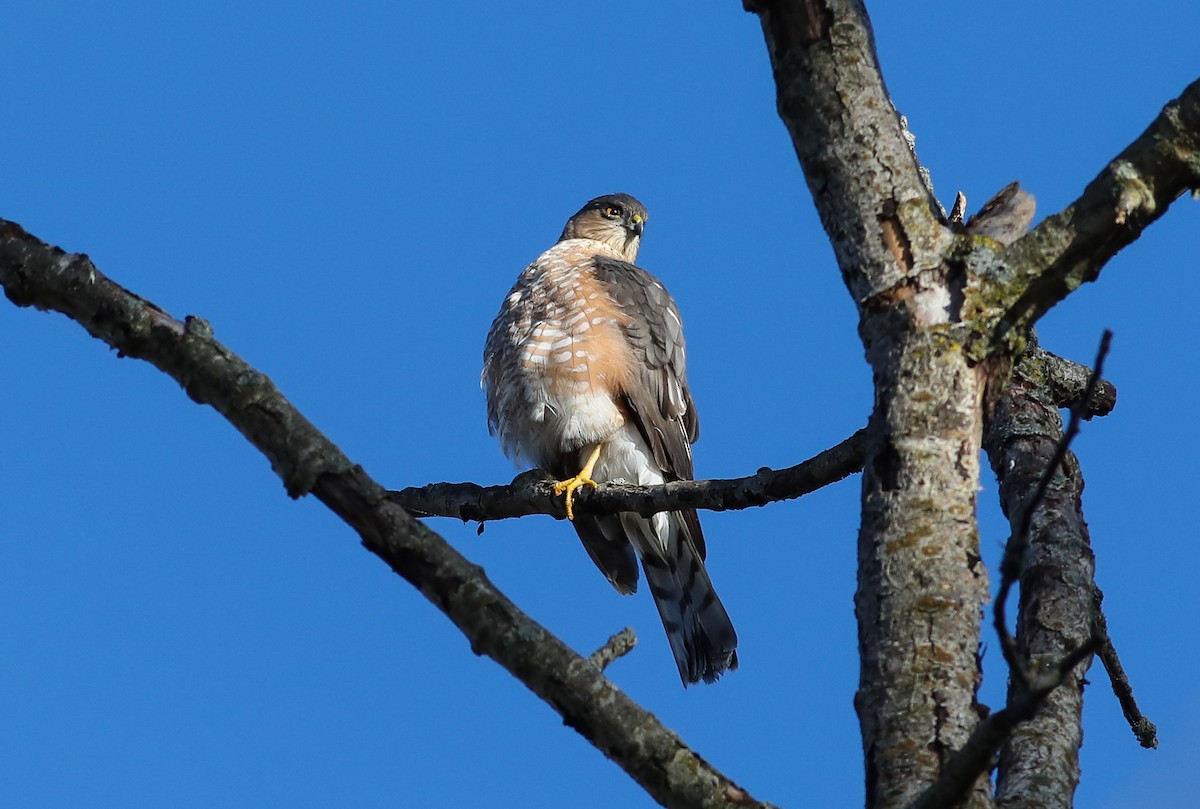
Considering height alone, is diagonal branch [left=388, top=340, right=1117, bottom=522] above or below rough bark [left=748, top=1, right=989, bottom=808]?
above

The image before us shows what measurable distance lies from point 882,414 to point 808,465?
1.40m

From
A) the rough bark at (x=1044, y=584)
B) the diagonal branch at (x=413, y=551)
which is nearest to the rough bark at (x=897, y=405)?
the rough bark at (x=1044, y=584)

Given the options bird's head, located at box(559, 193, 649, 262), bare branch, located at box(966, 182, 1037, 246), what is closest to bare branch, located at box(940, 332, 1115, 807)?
bare branch, located at box(966, 182, 1037, 246)

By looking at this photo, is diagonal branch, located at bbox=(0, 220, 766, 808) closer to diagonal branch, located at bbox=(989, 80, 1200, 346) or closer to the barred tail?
diagonal branch, located at bbox=(989, 80, 1200, 346)

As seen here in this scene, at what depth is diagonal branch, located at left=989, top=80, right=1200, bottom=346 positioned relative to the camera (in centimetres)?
236

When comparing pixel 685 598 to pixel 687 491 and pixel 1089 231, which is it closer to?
pixel 687 491

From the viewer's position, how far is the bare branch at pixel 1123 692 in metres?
3.67

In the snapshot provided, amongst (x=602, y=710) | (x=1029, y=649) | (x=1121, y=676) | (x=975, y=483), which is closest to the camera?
(x=602, y=710)

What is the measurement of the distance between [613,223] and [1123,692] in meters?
5.12

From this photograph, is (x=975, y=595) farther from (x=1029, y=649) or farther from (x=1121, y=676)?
(x=1121, y=676)

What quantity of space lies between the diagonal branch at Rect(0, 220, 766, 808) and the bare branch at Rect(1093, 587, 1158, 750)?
2.01m

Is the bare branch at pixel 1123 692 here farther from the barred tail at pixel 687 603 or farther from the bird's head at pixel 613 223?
the bird's head at pixel 613 223

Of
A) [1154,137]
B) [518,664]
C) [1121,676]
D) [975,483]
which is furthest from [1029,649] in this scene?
[518,664]

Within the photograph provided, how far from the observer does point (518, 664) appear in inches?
85.2
